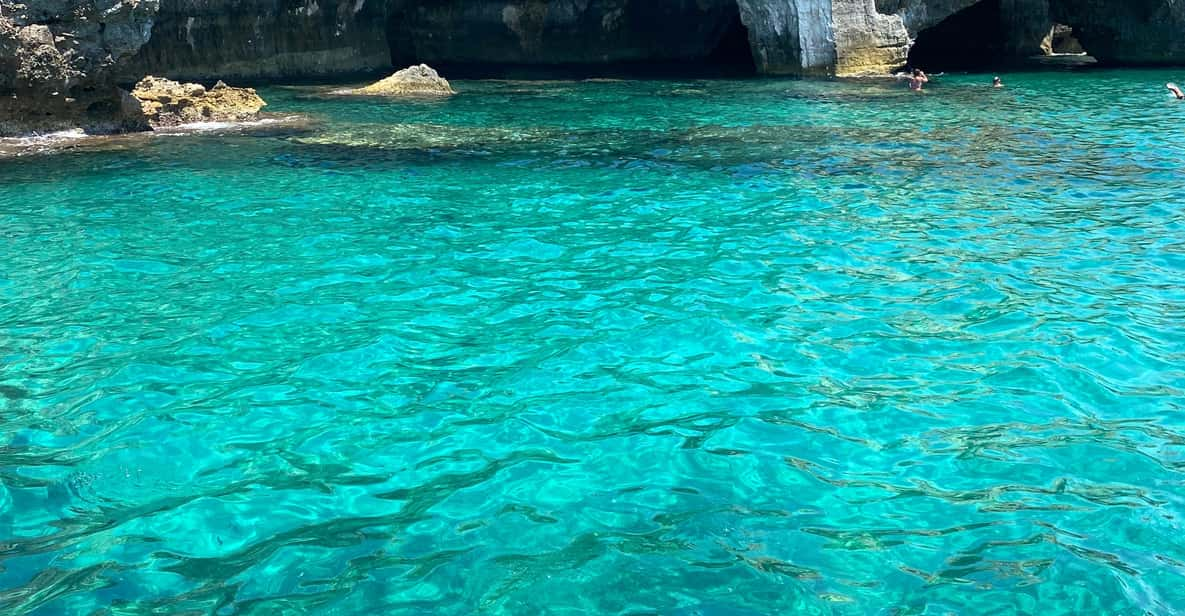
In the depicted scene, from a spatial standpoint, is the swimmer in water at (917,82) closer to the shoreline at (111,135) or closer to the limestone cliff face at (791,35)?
the limestone cliff face at (791,35)

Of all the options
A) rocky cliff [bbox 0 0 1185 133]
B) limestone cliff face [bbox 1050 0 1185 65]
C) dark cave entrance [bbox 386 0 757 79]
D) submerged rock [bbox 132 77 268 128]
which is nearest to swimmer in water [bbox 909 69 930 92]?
rocky cliff [bbox 0 0 1185 133]

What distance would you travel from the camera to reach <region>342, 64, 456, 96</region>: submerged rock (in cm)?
2309

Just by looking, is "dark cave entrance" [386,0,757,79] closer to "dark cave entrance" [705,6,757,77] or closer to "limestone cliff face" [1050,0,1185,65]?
"dark cave entrance" [705,6,757,77]

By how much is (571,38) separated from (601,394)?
25673 millimetres

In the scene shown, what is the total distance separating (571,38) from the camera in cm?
3034

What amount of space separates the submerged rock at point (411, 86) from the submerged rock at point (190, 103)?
11.7 ft

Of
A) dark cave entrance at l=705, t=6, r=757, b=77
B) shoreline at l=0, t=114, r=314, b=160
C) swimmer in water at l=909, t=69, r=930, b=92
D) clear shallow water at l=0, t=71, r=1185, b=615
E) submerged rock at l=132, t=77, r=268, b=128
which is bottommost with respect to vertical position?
clear shallow water at l=0, t=71, r=1185, b=615

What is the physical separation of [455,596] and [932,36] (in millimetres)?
29981

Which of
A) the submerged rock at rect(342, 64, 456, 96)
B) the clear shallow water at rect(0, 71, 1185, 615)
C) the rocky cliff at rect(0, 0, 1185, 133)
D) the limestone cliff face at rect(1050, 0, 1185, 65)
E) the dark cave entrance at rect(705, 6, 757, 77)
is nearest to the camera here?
the clear shallow water at rect(0, 71, 1185, 615)

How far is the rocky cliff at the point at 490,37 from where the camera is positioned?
15656 millimetres

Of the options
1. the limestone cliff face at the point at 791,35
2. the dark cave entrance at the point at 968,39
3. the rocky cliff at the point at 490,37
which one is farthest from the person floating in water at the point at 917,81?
the dark cave entrance at the point at 968,39

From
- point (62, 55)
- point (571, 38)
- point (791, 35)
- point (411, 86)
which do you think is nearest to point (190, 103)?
point (62, 55)

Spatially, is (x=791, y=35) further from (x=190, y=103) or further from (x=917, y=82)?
(x=190, y=103)

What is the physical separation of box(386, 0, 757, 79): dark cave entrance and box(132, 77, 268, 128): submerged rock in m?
10.3
